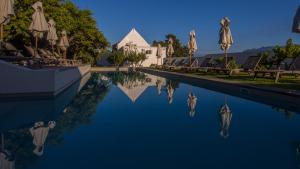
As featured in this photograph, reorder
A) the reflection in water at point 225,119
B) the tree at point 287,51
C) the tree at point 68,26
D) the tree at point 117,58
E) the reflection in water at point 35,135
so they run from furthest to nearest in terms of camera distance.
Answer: the tree at point 117,58 → the tree at point 68,26 → the tree at point 287,51 → the reflection in water at point 225,119 → the reflection in water at point 35,135

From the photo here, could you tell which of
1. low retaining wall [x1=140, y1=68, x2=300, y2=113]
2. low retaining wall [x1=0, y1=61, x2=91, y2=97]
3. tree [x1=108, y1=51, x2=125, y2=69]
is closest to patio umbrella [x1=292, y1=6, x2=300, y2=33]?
low retaining wall [x1=140, y1=68, x2=300, y2=113]

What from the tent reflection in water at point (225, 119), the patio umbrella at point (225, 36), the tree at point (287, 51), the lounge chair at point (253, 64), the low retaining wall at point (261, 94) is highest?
the patio umbrella at point (225, 36)

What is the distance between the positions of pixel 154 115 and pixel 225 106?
2635 millimetres

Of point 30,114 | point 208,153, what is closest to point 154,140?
point 208,153

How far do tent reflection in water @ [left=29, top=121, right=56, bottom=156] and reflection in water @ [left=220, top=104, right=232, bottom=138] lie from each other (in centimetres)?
303

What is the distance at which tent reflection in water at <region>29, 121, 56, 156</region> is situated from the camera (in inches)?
164

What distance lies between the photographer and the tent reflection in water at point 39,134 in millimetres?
4172

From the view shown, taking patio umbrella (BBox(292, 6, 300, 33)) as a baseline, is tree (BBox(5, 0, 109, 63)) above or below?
above

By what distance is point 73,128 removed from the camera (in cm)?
562

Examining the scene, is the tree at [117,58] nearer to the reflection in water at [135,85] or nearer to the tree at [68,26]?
the tree at [68,26]

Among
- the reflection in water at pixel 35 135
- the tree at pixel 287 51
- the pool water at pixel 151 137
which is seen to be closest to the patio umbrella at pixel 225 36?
the tree at pixel 287 51

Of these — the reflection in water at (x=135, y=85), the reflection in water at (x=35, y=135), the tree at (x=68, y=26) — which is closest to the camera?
the reflection in water at (x=35, y=135)

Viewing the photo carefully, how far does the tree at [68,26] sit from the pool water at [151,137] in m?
15.7

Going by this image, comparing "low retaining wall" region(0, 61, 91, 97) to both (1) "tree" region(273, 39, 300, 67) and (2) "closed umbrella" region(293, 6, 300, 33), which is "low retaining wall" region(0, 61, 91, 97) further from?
(1) "tree" region(273, 39, 300, 67)
